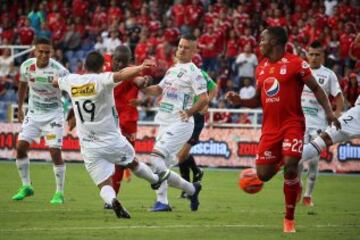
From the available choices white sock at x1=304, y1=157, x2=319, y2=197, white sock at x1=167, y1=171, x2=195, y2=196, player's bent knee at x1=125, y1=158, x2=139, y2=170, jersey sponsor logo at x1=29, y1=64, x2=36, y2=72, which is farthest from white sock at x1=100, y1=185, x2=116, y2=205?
white sock at x1=304, y1=157, x2=319, y2=197

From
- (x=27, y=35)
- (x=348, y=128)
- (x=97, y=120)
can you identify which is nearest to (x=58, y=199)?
(x=97, y=120)

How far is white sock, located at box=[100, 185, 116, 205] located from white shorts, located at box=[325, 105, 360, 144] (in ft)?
16.0

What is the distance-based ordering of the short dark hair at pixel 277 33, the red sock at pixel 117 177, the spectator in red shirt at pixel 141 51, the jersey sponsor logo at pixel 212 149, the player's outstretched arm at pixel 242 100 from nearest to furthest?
the short dark hair at pixel 277 33 < the player's outstretched arm at pixel 242 100 < the red sock at pixel 117 177 < the jersey sponsor logo at pixel 212 149 < the spectator in red shirt at pixel 141 51

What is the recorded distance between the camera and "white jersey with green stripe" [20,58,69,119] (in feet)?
59.8

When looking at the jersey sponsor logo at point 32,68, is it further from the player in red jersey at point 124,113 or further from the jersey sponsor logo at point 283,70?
the jersey sponsor logo at point 283,70

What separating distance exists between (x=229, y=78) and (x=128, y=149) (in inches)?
764

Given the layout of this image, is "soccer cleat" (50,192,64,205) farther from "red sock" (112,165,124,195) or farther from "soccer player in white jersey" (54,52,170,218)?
"soccer player in white jersey" (54,52,170,218)

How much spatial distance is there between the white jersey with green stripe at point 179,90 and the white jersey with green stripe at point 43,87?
93.4 inches

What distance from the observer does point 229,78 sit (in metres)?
34.0

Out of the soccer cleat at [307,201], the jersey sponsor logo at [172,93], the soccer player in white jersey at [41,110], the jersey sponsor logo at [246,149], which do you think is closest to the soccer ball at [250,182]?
the jersey sponsor logo at [172,93]

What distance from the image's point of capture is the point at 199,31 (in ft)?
117

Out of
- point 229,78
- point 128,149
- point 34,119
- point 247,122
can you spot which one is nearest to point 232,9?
point 229,78

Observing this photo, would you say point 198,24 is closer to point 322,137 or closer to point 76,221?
point 322,137

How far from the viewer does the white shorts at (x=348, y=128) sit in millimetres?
17391
